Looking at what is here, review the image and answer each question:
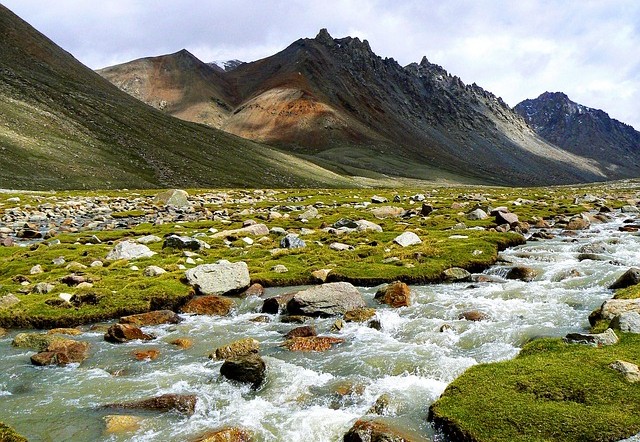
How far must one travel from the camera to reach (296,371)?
1435cm

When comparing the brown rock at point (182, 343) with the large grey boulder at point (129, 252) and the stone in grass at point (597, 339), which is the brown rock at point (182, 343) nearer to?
the stone in grass at point (597, 339)

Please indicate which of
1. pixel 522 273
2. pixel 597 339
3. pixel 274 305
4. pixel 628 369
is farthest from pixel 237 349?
pixel 522 273

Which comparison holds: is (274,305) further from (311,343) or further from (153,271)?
(153,271)

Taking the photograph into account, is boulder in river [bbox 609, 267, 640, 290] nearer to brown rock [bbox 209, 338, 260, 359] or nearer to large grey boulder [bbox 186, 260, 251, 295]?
brown rock [bbox 209, 338, 260, 359]

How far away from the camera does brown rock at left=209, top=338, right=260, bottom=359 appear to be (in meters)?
15.5

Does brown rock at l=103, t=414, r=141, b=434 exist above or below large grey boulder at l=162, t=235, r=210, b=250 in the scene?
below

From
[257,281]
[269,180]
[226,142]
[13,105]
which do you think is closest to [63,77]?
[13,105]

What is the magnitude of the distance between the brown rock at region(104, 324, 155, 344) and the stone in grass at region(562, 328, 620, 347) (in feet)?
46.0

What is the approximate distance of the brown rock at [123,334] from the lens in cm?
1723

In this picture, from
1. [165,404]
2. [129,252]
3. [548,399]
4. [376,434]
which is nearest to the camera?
[376,434]

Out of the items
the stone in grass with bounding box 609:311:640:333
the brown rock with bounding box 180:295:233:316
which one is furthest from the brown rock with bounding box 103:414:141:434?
the stone in grass with bounding box 609:311:640:333

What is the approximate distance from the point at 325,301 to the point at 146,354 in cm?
731

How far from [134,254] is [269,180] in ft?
395

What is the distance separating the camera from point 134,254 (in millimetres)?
30094
